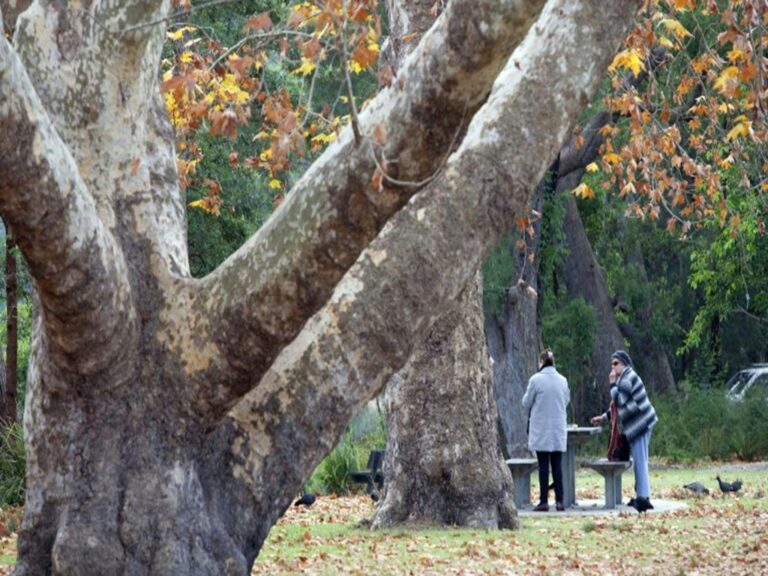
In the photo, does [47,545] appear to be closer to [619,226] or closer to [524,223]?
[524,223]

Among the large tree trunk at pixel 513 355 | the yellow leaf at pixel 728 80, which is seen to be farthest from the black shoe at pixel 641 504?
the large tree trunk at pixel 513 355

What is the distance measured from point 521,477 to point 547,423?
59.9 inches

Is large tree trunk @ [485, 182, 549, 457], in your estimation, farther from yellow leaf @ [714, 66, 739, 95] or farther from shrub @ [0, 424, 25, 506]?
yellow leaf @ [714, 66, 739, 95]

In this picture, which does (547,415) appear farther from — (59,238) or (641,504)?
(59,238)

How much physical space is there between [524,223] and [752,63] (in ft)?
7.97

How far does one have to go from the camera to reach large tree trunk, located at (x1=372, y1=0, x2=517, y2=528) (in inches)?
586

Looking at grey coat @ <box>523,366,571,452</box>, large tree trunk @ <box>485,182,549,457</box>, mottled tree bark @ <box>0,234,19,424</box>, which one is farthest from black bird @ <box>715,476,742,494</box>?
mottled tree bark @ <box>0,234,19,424</box>

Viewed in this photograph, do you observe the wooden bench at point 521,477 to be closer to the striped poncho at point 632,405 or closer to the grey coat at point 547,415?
the grey coat at point 547,415

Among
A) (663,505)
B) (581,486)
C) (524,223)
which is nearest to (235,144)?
(581,486)

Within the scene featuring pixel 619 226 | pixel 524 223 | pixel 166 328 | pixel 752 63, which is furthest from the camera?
pixel 619 226

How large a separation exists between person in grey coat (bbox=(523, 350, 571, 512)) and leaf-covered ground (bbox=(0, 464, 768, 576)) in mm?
447

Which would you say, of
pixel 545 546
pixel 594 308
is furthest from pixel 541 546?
pixel 594 308

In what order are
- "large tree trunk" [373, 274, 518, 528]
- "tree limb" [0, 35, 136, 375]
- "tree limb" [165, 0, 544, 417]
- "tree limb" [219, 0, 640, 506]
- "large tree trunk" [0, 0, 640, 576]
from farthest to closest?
"large tree trunk" [373, 274, 518, 528] < "tree limb" [219, 0, 640, 506] < "large tree trunk" [0, 0, 640, 576] < "tree limb" [165, 0, 544, 417] < "tree limb" [0, 35, 136, 375]

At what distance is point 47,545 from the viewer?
8.37m
